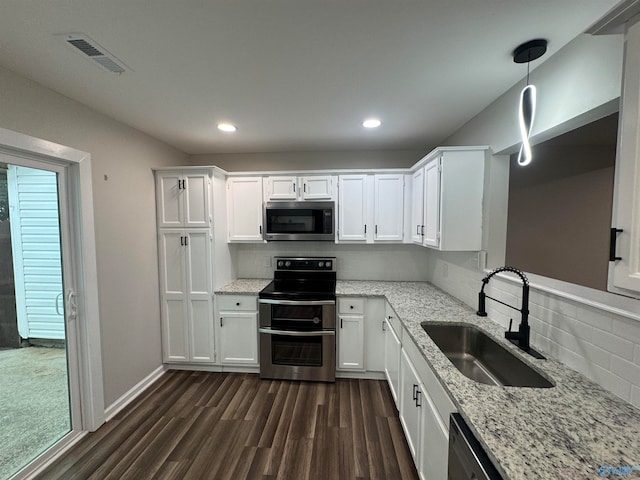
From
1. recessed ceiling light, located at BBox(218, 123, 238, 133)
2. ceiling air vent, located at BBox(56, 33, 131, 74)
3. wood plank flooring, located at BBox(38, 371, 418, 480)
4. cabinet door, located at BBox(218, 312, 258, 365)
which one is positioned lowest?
wood plank flooring, located at BBox(38, 371, 418, 480)

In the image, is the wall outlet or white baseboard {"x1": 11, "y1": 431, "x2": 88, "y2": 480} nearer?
white baseboard {"x1": 11, "y1": 431, "x2": 88, "y2": 480}

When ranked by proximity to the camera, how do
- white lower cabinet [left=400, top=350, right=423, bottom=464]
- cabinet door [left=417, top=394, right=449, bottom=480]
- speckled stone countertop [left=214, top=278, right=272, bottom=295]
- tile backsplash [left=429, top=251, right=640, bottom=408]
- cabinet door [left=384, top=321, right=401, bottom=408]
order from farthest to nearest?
speckled stone countertop [left=214, top=278, right=272, bottom=295] < cabinet door [left=384, top=321, right=401, bottom=408] < white lower cabinet [left=400, top=350, right=423, bottom=464] < cabinet door [left=417, top=394, right=449, bottom=480] < tile backsplash [left=429, top=251, right=640, bottom=408]

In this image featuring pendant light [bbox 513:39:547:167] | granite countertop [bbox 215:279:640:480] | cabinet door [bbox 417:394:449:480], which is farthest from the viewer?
pendant light [bbox 513:39:547:167]

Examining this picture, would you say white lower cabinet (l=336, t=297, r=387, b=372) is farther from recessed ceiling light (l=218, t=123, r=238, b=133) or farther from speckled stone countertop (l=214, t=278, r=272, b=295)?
recessed ceiling light (l=218, t=123, r=238, b=133)

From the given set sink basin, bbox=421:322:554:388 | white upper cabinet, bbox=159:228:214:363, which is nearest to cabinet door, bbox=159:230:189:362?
white upper cabinet, bbox=159:228:214:363

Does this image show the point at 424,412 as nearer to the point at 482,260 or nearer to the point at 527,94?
the point at 482,260

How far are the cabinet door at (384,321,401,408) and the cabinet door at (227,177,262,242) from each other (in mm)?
1792

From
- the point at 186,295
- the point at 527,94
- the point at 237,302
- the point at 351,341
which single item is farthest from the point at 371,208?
the point at 186,295

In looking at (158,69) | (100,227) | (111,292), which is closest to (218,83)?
(158,69)

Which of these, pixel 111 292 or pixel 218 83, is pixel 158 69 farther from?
pixel 111 292

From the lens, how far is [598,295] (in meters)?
1.19

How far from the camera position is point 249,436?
79.1 inches

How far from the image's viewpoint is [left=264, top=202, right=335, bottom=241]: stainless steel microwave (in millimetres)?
2975

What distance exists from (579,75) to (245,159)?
10.2 feet
